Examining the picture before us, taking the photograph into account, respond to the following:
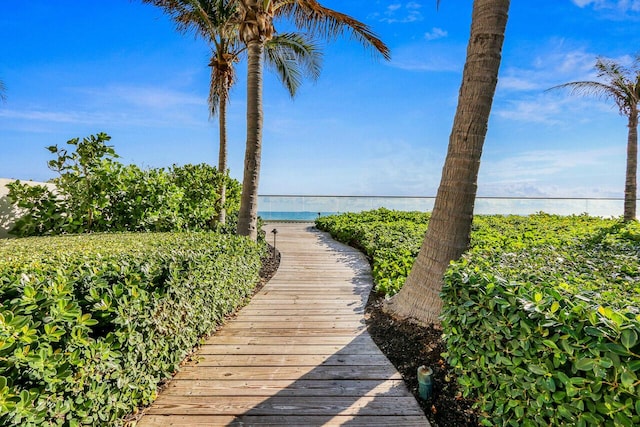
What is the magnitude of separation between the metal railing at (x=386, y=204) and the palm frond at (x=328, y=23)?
30.3ft

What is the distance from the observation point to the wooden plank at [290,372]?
9.29 ft

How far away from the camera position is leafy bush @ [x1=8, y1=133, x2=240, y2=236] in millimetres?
4691

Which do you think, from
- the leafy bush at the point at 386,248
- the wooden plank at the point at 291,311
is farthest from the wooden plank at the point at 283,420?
the leafy bush at the point at 386,248

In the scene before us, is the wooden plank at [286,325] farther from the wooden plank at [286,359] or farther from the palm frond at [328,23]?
the palm frond at [328,23]

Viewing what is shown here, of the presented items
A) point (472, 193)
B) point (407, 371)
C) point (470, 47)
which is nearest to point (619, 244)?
point (472, 193)

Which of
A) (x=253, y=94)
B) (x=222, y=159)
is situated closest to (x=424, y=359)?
(x=253, y=94)

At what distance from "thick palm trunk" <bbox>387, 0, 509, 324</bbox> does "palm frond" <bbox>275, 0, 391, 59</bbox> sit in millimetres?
4282

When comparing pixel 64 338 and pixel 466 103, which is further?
pixel 466 103

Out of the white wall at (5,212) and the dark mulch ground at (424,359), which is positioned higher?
the white wall at (5,212)

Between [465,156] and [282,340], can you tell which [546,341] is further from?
[282,340]

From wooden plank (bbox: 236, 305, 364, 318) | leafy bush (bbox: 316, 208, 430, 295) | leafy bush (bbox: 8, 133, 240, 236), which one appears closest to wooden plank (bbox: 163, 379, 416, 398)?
wooden plank (bbox: 236, 305, 364, 318)

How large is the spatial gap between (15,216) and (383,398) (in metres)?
5.54

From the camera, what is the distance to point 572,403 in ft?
4.86

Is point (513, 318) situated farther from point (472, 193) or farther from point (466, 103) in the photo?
point (466, 103)
